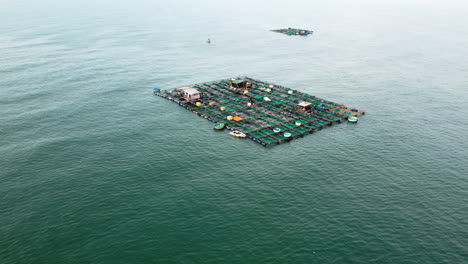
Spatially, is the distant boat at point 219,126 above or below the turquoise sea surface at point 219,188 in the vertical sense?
above

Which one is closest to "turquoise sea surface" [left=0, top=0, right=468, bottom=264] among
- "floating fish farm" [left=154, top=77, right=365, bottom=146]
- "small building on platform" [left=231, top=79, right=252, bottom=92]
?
"floating fish farm" [left=154, top=77, right=365, bottom=146]

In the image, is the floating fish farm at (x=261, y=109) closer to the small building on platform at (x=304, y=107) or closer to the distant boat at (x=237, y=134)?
the small building on platform at (x=304, y=107)

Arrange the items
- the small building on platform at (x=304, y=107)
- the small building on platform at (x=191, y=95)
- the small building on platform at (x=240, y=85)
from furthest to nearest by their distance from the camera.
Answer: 1. the small building on platform at (x=240, y=85)
2. the small building on platform at (x=191, y=95)
3. the small building on platform at (x=304, y=107)

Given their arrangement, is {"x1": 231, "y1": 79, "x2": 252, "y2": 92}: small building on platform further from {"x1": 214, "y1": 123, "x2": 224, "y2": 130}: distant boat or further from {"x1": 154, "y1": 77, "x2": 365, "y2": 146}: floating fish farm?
{"x1": 214, "y1": 123, "x2": 224, "y2": 130}: distant boat

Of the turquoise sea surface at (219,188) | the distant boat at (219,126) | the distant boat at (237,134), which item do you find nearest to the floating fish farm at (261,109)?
the distant boat at (219,126)

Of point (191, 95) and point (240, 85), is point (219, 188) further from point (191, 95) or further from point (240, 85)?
point (240, 85)

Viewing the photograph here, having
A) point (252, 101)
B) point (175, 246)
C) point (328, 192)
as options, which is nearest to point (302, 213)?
point (328, 192)

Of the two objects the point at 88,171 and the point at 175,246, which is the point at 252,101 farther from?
the point at 175,246

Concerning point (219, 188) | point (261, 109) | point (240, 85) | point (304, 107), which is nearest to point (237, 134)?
point (261, 109)
